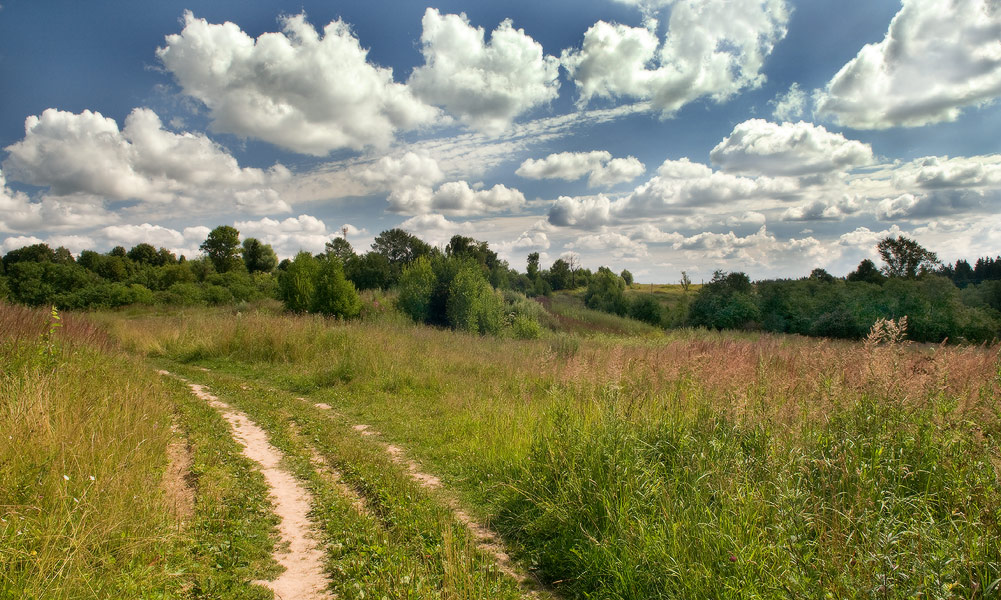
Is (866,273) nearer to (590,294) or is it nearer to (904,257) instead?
(904,257)

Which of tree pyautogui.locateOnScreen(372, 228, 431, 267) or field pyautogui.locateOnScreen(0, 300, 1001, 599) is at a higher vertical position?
tree pyautogui.locateOnScreen(372, 228, 431, 267)

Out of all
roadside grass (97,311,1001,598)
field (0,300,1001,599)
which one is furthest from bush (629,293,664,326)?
field (0,300,1001,599)

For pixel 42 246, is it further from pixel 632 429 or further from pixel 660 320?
pixel 632 429

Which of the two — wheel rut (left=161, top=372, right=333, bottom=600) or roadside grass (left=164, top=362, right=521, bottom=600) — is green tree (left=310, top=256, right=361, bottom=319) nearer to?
wheel rut (left=161, top=372, right=333, bottom=600)

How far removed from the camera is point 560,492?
5.01 meters

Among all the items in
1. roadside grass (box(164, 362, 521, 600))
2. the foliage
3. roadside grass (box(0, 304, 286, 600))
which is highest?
the foliage

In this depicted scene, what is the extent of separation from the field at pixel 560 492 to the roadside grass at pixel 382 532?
0.09 feet

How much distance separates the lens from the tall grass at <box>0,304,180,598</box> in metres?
3.45

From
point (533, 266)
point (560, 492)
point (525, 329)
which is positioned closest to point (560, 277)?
point (533, 266)

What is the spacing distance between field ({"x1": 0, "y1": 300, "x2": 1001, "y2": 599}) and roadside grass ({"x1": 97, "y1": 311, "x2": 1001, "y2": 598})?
0.03 meters

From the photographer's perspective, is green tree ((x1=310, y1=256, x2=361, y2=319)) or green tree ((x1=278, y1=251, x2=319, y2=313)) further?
green tree ((x1=278, y1=251, x2=319, y2=313))

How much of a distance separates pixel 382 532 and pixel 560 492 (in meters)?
1.85

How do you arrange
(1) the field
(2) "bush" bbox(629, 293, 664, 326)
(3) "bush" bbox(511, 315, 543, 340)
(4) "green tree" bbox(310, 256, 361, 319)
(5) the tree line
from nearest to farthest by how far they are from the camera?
(1) the field → (5) the tree line → (4) "green tree" bbox(310, 256, 361, 319) → (3) "bush" bbox(511, 315, 543, 340) → (2) "bush" bbox(629, 293, 664, 326)

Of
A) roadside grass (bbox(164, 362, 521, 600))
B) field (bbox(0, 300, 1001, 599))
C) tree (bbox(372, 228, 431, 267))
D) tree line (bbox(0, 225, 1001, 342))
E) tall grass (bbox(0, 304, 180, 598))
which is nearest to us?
field (bbox(0, 300, 1001, 599))
